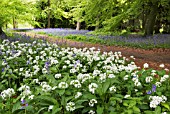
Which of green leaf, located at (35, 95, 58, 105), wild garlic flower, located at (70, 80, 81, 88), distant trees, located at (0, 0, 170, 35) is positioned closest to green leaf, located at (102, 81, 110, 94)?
wild garlic flower, located at (70, 80, 81, 88)

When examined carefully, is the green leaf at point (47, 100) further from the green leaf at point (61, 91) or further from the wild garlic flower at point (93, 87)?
the wild garlic flower at point (93, 87)

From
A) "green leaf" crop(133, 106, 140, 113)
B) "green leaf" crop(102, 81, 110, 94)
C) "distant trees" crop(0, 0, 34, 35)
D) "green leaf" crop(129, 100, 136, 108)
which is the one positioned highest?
"distant trees" crop(0, 0, 34, 35)

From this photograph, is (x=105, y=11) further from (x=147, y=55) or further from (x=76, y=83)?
(x=76, y=83)

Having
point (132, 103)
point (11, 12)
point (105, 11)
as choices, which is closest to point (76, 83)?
point (132, 103)

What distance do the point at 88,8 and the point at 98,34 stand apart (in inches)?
94.6

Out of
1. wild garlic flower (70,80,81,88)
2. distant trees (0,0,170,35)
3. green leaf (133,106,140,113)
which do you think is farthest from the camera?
distant trees (0,0,170,35)

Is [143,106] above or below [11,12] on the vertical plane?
below

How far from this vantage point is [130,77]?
387 centimetres

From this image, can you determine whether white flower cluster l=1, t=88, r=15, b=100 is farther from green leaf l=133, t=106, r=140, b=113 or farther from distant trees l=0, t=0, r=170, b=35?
distant trees l=0, t=0, r=170, b=35

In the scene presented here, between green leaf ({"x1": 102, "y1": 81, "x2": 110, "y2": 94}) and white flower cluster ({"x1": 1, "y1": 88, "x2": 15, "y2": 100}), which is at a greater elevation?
green leaf ({"x1": 102, "y1": 81, "x2": 110, "y2": 94})

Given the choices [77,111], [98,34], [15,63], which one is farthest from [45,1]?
[77,111]

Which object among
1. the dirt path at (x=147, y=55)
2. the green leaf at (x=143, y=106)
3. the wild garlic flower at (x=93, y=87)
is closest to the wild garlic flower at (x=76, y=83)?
the wild garlic flower at (x=93, y=87)

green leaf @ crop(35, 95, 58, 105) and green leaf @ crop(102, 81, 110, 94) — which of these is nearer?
green leaf @ crop(35, 95, 58, 105)

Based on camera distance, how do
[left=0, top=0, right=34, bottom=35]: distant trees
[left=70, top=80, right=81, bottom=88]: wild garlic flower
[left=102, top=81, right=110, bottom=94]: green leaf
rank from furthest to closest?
[left=0, top=0, right=34, bottom=35]: distant trees < [left=70, top=80, right=81, bottom=88]: wild garlic flower < [left=102, top=81, right=110, bottom=94]: green leaf
